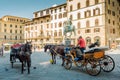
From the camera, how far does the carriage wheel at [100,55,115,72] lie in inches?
331

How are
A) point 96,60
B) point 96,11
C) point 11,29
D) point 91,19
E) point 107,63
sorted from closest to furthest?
point 96,60 → point 107,63 → point 96,11 → point 91,19 → point 11,29

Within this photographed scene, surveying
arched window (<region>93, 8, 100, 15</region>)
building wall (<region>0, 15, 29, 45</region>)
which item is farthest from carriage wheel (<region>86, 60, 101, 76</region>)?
building wall (<region>0, 15, 29, 45</region>)

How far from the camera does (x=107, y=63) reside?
8.39 meters

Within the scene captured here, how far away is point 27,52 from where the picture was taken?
344 inches

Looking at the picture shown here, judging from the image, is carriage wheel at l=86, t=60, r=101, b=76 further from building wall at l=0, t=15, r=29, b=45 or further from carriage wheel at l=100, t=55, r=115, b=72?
Answer: building wall at l=0, t=15, r=29, b=45

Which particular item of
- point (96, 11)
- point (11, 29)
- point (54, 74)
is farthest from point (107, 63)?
point (11, 29)

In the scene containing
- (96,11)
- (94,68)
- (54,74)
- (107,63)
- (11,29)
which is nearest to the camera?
(94,68)

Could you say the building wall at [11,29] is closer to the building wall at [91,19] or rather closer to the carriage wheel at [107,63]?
the building wall at [91,19]

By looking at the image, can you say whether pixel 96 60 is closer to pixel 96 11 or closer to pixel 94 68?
pixel 94 68

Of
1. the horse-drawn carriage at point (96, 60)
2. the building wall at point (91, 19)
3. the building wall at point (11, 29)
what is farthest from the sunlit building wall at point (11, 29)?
the horse-drawn carriage at point (96, 60)

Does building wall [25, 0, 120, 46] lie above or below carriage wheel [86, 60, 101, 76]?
above

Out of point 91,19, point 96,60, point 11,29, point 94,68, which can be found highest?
point 11,29

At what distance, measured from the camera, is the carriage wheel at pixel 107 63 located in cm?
840

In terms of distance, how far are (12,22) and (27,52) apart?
6223cm
